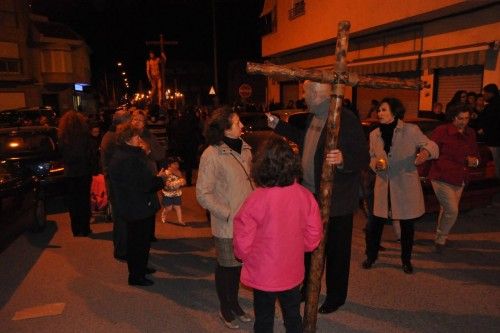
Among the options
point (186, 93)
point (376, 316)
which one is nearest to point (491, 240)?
point (376, 316)

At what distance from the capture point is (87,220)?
670cm

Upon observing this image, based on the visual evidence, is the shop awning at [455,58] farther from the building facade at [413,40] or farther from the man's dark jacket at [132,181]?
the man's dark jacket at [132,181]

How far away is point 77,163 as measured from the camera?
6352 millimetres

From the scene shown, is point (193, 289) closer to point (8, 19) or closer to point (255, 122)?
point (255, 122)

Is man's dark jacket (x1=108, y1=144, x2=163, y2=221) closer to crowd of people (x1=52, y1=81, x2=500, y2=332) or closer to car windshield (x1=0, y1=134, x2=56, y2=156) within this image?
crowd of people (x1=52, y1=81, x2=500, y2=332)

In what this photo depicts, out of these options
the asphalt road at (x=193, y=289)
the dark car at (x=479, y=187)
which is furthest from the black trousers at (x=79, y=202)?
the dark car at (x=479, y=187)

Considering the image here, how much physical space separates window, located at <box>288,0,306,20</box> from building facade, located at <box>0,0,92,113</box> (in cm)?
2203

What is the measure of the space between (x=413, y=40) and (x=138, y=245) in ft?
41.1

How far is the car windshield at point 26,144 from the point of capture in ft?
25.4

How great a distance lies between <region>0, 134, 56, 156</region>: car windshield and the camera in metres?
7.75

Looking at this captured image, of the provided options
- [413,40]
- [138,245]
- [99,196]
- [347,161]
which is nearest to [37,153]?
[99,196]

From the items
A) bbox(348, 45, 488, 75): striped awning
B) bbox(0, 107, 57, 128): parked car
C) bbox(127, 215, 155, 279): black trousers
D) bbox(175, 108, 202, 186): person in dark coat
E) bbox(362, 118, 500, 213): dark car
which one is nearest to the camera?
bbox(127, 215, 155, 279): black trousers

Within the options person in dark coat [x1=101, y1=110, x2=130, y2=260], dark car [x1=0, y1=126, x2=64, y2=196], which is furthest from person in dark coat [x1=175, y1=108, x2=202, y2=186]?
person in dark coat [x1=101, y1=110, x2=130, y2=260]

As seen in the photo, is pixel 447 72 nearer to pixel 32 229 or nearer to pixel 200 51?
pixel 32 229
